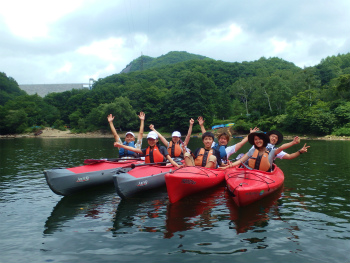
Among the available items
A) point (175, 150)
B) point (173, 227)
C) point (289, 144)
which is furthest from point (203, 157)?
point (173, 227)

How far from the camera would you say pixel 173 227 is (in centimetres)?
632

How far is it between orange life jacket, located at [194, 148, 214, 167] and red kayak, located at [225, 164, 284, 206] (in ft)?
3.09

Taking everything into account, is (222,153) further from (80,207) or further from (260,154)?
(80,207)

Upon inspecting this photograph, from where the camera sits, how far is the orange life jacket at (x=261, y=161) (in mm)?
8422

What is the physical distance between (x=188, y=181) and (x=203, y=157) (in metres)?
1.29

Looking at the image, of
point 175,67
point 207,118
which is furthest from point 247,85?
point 175,67

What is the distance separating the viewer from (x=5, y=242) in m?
5.59

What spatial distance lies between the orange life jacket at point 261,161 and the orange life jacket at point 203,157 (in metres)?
1.21

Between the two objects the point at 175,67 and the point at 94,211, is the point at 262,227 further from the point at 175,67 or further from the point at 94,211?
the point at 175,67

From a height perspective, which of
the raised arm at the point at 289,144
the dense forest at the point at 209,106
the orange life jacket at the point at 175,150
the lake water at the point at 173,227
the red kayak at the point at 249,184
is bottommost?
the lake water at the point at 173,227

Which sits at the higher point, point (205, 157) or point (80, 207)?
point (205, 157)

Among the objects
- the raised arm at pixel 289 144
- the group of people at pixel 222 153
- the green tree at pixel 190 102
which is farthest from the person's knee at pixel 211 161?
the green tree at pixel 190 102

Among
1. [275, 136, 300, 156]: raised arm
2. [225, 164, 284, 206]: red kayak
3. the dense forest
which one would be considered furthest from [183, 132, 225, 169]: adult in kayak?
the dense forest

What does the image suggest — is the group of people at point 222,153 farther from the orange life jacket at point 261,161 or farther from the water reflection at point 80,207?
the water reflection at point 80,207
